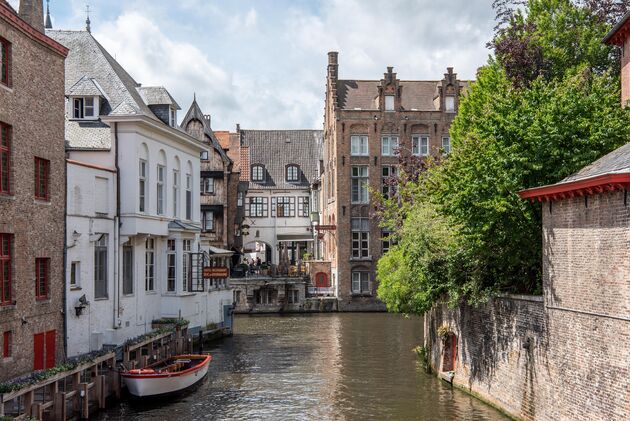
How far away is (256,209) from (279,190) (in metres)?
2.75

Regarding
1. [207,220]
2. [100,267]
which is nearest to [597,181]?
[100,267]

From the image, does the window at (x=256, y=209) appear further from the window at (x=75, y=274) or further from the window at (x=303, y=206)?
the window at (x=75, y=274)

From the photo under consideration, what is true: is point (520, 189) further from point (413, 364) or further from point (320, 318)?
point (320, 318)

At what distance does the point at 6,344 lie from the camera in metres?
21.9

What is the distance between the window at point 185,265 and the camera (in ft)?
121

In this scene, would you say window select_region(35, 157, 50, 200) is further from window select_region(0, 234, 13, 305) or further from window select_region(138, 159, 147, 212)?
window select_region(138, 159, 147, 212)

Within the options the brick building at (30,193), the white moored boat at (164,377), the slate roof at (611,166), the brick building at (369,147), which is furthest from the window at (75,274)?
the brick building at (369,147)

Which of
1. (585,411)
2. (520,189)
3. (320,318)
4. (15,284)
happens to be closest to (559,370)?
(585,411)

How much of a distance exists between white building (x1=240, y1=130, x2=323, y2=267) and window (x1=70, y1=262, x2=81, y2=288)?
1836 inches

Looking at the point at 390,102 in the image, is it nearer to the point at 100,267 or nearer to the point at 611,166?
the point at 100,267

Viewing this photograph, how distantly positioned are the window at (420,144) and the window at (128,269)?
34.0m

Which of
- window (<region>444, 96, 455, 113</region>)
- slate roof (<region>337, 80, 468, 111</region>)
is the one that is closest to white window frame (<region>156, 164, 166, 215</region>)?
slate roof (<region>337, 80, 468, 111</region>)

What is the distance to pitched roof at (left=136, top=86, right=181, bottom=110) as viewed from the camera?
1448 inches

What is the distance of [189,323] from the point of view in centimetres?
3625
